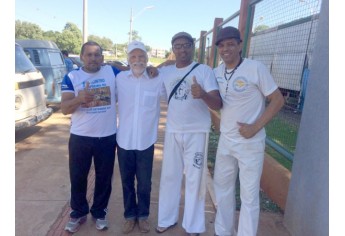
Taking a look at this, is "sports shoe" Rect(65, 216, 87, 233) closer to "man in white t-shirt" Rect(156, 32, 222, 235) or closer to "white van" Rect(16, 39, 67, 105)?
"man in white t-shirt" Rect(156, 32, 222, 235)

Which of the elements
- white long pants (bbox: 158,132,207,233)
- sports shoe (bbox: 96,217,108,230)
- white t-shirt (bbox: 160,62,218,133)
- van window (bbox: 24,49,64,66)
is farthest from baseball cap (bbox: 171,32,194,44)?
van window (bbox: 24,49,64,66)

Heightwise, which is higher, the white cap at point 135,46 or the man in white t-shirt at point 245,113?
the white cap at point 135,46

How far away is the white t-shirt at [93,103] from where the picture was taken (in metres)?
2.78

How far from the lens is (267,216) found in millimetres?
3514

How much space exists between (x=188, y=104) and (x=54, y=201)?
7.33 ft

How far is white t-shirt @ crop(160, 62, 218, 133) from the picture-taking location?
8.94 feet

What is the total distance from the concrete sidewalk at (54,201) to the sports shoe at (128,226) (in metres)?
0.05

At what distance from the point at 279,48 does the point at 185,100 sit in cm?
219

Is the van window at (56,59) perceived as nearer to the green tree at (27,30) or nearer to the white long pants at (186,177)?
the white long pants at (186,177)

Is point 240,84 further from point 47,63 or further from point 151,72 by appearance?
point 47,63

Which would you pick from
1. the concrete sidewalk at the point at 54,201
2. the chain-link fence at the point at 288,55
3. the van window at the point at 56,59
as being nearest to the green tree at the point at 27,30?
the van window at the point at 56,59

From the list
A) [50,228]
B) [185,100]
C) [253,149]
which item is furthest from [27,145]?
[253,149]

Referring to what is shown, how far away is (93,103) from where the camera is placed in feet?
9.20
